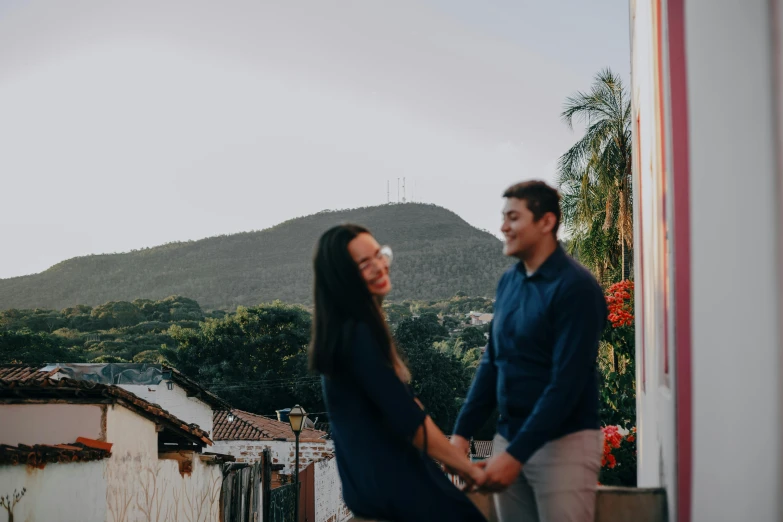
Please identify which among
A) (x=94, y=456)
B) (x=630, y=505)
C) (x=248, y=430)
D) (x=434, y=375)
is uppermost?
(x=630, y=505)

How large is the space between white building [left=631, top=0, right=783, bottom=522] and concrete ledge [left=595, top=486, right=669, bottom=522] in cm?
55

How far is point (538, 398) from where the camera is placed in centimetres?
275

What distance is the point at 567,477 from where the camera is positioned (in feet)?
8.84

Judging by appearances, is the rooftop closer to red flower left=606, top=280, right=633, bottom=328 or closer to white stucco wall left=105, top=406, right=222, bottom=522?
white stucco wall left=105, top=406, right=222, bottom=522

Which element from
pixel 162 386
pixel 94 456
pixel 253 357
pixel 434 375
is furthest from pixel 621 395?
pixel 253 357

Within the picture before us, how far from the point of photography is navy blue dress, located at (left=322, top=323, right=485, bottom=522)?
2.41 m

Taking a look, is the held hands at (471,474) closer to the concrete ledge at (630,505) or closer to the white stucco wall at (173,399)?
the concrete ledge at (630,505)

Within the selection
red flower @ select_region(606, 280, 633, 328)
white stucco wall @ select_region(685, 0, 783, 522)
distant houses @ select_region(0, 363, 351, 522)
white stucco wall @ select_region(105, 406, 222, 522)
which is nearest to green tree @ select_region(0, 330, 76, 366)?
distant houses @ select_region(0, 363, 351, 522)

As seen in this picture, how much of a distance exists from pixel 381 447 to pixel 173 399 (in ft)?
78.6

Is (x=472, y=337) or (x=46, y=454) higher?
(x=46, y=454)

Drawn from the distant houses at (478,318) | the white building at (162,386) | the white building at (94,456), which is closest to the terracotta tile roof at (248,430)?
the white building at (162,386)

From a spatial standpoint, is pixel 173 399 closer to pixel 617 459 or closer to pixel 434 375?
pixel 434 375

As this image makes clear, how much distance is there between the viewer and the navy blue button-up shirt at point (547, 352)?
261cm

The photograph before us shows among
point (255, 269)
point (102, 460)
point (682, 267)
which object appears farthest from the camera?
point (255, 269)
